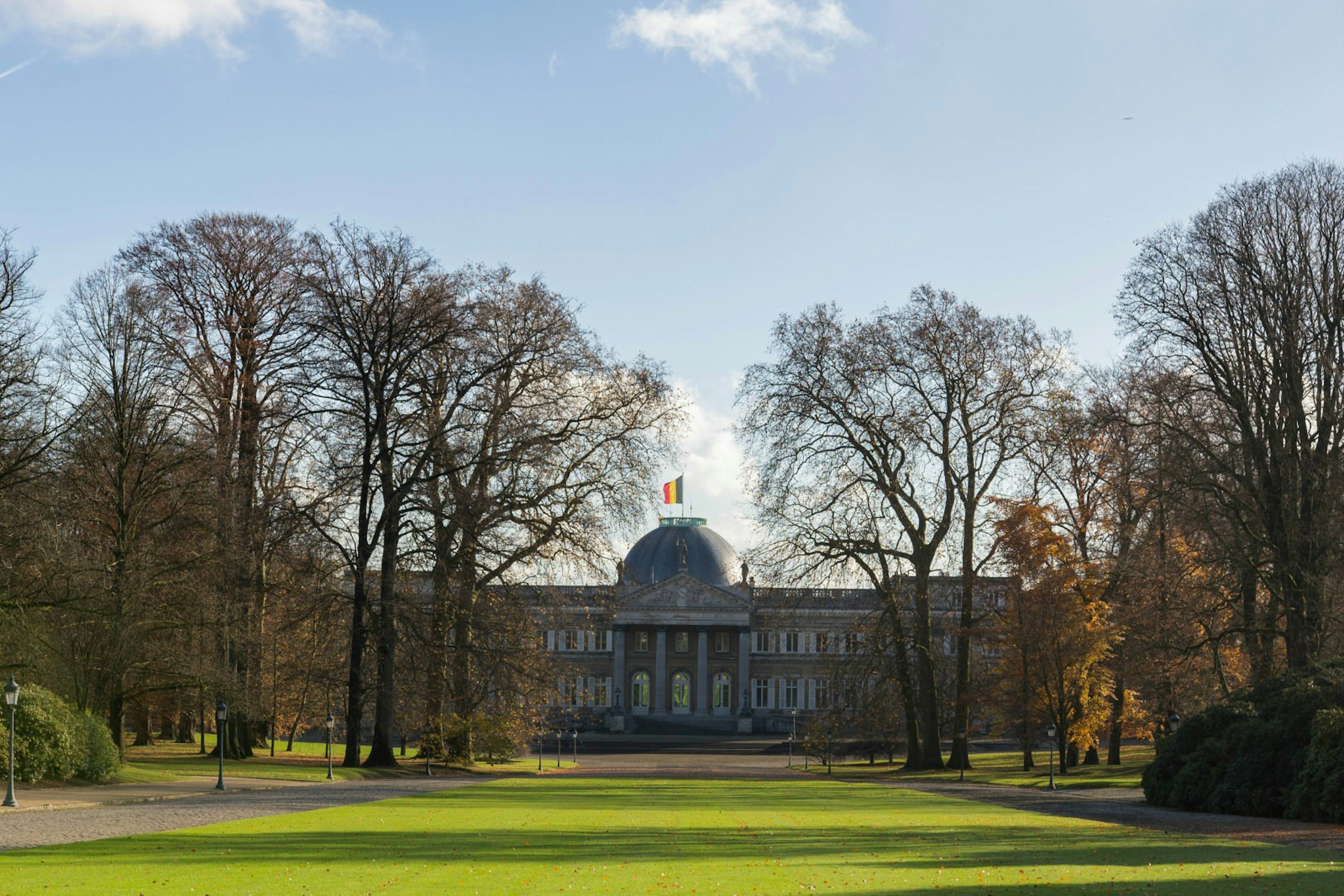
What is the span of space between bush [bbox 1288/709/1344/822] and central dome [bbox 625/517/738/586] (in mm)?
93770

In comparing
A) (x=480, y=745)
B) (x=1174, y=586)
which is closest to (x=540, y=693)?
(x=480, y=745)

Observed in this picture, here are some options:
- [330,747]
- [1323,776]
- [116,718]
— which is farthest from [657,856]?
[116,718]

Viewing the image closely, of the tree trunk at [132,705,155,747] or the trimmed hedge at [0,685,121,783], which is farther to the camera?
the tree trunk at [132,705,155,747]

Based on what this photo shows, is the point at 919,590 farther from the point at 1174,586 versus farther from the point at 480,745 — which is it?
the point at 480,745

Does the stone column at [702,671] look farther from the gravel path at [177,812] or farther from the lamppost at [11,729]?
the lamppost at [11,729]

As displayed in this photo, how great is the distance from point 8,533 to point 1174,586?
100ft

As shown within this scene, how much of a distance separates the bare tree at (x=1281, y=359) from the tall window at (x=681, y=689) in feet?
287

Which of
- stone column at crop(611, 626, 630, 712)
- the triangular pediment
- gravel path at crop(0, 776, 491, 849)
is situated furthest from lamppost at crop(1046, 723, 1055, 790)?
stone column at crop(611, 626, 630, 712)

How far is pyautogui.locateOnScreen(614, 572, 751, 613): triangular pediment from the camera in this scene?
11688 cm

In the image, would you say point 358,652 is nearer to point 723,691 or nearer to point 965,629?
point 965,629

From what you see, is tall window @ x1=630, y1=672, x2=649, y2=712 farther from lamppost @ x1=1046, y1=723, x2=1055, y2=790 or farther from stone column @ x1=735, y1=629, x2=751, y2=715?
lamppost @ x1=1046, y1=723, x2=1055, y2=790

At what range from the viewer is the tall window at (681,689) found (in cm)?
11912

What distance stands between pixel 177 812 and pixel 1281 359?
27.8 metres

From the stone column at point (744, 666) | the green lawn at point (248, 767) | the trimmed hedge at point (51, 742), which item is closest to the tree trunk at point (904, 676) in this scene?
the green lawn at point (248, 767)
